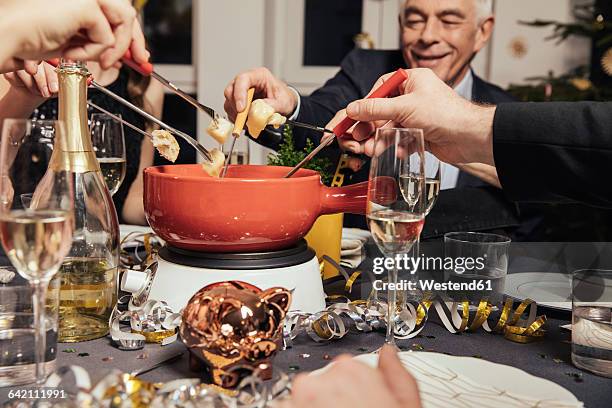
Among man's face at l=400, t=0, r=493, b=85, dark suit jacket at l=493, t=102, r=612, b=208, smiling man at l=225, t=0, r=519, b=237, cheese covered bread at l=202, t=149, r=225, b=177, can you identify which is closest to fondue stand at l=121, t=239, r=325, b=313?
cheese covered bread at l=202, t=149, r=225, b=177

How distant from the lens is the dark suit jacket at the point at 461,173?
1668 mm

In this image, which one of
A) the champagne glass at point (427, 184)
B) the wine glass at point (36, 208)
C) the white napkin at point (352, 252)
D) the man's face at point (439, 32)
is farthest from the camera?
the man's face at point (439, 32)

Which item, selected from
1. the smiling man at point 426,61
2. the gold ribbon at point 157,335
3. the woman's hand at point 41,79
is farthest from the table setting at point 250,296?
the smiling man at point 426,61

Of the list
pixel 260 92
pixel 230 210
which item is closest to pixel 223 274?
pixel 230 210

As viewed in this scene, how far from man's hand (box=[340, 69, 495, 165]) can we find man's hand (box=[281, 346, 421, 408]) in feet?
2.07

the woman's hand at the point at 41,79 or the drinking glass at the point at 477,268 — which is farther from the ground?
the woman's hand at the point at 41,79

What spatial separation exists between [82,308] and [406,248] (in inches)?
17.6

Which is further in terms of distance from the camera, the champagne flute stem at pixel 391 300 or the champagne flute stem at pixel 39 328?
the champagne flute stem at pixel 391 300

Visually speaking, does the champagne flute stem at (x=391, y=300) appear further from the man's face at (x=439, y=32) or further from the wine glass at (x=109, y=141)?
the man's face at (x=439, y=32)

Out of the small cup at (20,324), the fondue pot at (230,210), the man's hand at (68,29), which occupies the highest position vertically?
the man's hand at (68,29)

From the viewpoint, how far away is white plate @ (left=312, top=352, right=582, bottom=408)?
2.34ft

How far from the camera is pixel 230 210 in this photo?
955 millimetres

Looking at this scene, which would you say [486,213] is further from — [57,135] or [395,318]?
[57,135]

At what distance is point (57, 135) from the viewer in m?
0.72
